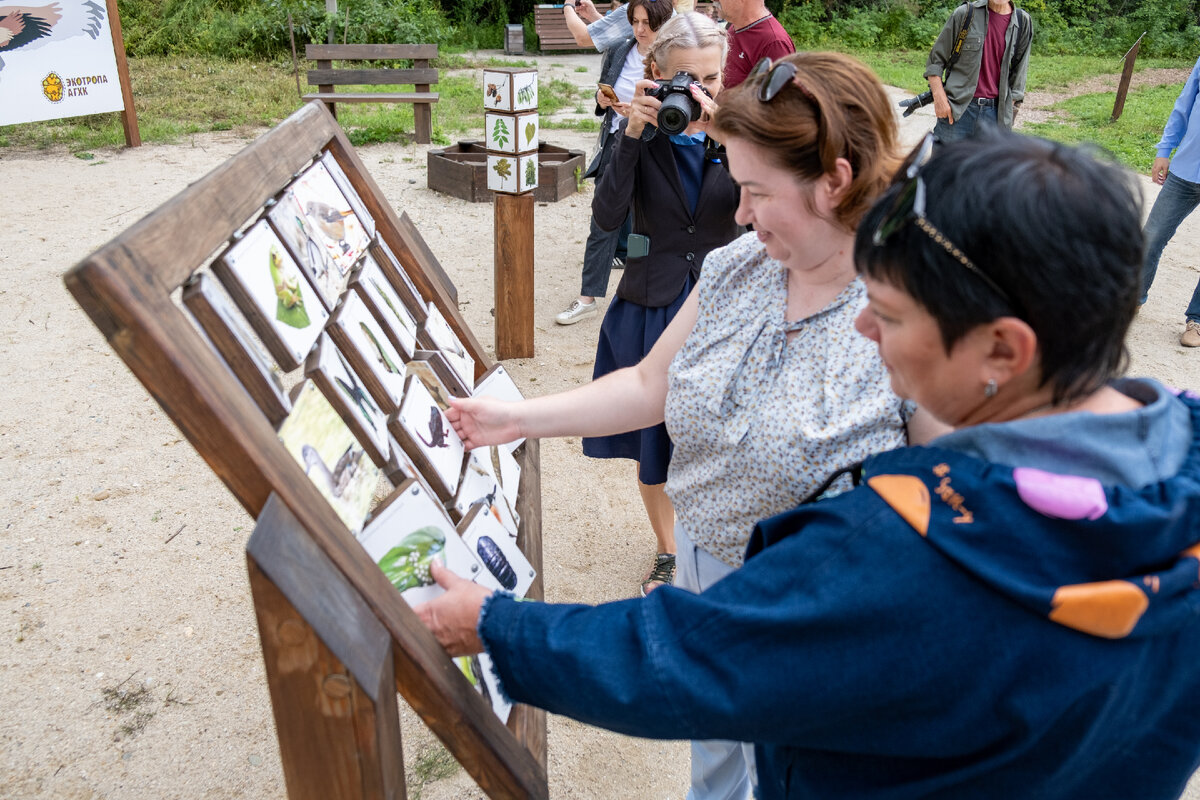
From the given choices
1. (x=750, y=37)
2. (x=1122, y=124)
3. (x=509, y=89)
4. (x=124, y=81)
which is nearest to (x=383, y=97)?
(x=124, y=81)

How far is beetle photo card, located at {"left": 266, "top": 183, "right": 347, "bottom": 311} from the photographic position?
135 cm

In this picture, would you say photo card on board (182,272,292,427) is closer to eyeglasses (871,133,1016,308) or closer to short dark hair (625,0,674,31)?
eyeglasses (871,133,1016,308)

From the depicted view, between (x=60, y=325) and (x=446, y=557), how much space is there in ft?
13.7

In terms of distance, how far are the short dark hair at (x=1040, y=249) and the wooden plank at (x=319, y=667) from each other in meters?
0.71

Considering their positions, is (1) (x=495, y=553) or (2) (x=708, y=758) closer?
(1) (x=495, y=553)

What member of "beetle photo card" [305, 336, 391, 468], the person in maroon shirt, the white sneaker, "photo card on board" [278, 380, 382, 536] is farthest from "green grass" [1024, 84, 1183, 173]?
"photo card on board" [278, 380, 382, 536]

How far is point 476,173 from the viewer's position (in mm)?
6750

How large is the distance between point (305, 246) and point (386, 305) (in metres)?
0.27

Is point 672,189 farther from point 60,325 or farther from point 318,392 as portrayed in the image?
point 60,325

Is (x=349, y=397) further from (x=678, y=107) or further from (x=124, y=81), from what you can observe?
(x=124, y=81)

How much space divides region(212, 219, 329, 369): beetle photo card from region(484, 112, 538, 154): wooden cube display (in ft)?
9.45

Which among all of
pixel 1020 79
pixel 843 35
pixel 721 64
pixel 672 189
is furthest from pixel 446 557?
pixel 843 35

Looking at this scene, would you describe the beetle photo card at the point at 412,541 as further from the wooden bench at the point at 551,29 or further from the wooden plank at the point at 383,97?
the wooden bench at the point at 551,29

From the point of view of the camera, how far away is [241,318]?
119cm
